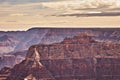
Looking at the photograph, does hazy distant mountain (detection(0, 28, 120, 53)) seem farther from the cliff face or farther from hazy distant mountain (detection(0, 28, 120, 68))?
the cliff face

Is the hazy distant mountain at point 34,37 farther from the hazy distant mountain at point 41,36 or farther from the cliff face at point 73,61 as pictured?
the cliff face at point 73,61

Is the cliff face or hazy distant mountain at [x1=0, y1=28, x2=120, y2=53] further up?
hazy distant mountain at [x1=0, y1=28, x2=120, y2=53]

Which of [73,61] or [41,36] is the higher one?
[41,36]

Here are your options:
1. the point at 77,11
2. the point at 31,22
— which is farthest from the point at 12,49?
the point at 77,11

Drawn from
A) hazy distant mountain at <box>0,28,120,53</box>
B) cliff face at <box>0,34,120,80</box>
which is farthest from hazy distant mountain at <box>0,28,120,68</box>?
cliff face at <box>0,34,120,80</box>

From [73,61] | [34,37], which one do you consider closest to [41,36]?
[34,37]

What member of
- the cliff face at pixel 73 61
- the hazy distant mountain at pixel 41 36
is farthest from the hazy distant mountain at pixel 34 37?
the cliff face at pixel 73 61

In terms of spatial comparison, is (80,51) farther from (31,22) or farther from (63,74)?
(31,22)

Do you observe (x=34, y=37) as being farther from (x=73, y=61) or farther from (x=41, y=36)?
(x=73, y=61)
